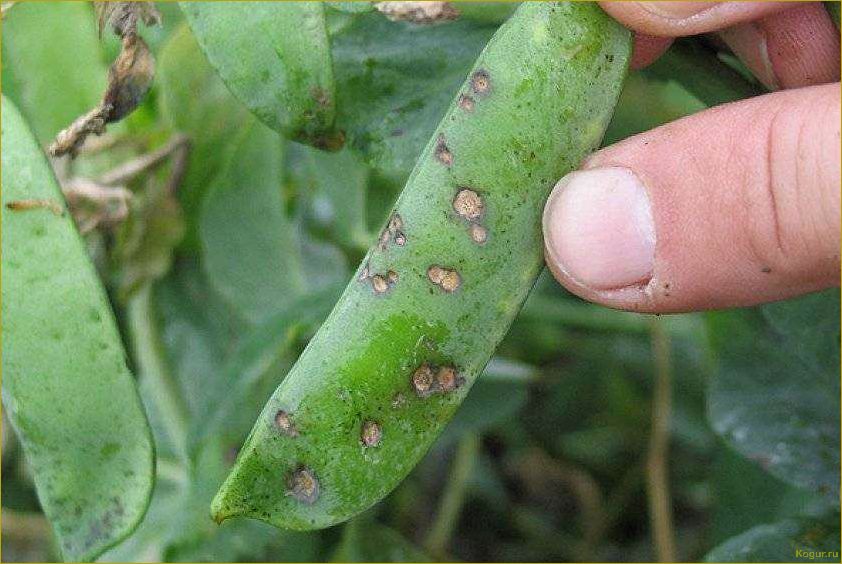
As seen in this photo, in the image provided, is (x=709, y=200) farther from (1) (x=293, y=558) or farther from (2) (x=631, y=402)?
(2) (x=631, y=402)

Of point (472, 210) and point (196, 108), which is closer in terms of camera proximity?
point (472, 210)

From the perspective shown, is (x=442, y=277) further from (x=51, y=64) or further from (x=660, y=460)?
(x=660, y=460)

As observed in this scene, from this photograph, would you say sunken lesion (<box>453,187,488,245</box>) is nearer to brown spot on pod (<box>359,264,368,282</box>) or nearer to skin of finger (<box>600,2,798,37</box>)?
brown spot on pod (<box>359,264,368,282</box>)

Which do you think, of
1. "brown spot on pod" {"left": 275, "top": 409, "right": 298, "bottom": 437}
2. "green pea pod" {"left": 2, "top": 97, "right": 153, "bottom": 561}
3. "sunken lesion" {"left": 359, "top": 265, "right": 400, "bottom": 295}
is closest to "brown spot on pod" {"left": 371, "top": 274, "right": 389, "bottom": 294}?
"sunken lesion" {"left": 359, "top": 265, "right": 400, "bottom": 295}

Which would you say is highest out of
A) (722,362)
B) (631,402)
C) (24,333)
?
(24,333)

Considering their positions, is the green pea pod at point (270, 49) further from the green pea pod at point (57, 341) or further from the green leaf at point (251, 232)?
the green leaf at point (251, 232)

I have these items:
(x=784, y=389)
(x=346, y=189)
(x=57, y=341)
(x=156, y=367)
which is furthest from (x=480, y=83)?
(x=156, y=367)

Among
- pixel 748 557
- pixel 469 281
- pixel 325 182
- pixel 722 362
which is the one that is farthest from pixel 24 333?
pixel 722 362
